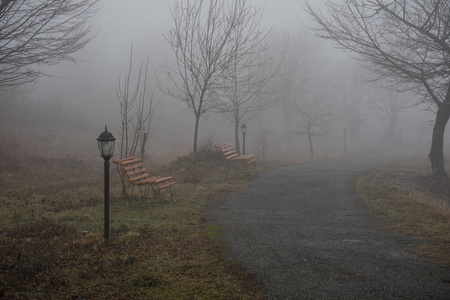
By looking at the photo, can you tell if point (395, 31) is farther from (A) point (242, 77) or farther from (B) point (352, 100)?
Answer: (B) point (352, 100)

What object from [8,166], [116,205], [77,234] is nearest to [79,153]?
[8,166]

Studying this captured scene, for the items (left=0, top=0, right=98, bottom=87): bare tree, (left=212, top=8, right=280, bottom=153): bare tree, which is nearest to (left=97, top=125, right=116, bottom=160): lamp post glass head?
(left=0, top=0, right=98, bottom=87): bare tree

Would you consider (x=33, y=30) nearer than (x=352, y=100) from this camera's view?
Yes

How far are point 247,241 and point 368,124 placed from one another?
55695 mm

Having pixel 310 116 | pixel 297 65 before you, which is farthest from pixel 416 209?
pixel 297 65

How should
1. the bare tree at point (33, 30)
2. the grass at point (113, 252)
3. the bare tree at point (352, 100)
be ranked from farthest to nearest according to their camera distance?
the bare tree at point (352, 100) < the bare tree at point (33, 30) < the grass at point (113, 252)

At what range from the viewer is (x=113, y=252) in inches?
189

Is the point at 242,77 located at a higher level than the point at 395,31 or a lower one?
lower

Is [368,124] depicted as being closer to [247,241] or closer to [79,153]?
[79,153]

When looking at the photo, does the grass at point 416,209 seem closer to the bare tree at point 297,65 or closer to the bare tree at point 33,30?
the bare tree at point 33,30

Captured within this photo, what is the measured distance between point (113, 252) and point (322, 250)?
9.19 ft

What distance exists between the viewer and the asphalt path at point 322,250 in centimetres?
380

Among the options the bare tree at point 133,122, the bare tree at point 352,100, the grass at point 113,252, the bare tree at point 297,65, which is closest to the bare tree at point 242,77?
the bare tree at point 133,122

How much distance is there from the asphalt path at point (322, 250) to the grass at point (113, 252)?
1.21 ft
